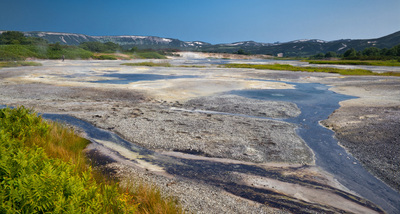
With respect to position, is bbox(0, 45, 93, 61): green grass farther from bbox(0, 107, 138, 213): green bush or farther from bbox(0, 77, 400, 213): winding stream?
bbox(0, 107, 138, 213): green bush

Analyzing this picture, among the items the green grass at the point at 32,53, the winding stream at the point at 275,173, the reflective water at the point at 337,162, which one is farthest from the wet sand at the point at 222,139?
the green grass at the point at 32,53

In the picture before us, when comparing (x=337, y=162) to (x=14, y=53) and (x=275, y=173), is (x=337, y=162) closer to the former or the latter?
(x=275, y=173)

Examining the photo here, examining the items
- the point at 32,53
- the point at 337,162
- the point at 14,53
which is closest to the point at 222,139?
the point at 337,162

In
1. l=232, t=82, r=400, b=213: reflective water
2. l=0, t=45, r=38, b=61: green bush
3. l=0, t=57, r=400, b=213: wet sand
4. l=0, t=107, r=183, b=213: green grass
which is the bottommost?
l=232, t=82, r=400, b=213: reflective water

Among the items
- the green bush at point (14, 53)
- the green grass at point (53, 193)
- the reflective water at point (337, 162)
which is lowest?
the reflective water at point (337, 162)

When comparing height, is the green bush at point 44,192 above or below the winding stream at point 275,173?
above

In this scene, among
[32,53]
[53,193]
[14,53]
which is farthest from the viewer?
[32,53]

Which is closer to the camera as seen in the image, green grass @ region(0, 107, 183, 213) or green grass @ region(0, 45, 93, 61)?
green grass @ region(0, 107, 183, 213)

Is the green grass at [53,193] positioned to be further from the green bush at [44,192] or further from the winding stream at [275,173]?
the winding stream at [275,173]

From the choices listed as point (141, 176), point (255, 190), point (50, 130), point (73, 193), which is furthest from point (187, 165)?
point (50, 130)

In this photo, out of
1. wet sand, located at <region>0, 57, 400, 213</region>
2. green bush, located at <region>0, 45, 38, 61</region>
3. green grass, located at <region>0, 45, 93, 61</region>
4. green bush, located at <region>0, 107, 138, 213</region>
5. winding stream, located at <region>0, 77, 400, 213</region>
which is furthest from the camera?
green grass, located at <region>0, 45, 93, 61</region>

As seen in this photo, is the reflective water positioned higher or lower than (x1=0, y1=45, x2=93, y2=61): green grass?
lower

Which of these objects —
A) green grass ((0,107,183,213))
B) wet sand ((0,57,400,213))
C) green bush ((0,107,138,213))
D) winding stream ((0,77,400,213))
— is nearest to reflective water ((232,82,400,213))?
winding stream ((0,77,400,213))

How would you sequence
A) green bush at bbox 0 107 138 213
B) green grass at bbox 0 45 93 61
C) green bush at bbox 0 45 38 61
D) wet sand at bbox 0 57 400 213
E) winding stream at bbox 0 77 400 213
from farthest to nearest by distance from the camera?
green grass at bbox 0 45 93 61 → green bush at bbox 0 45 38 61 → winding stream at bbox 0 77 400 213 → wet sand at bbox 0 57 400 213 → green bush at bbox 0 107 138 213
